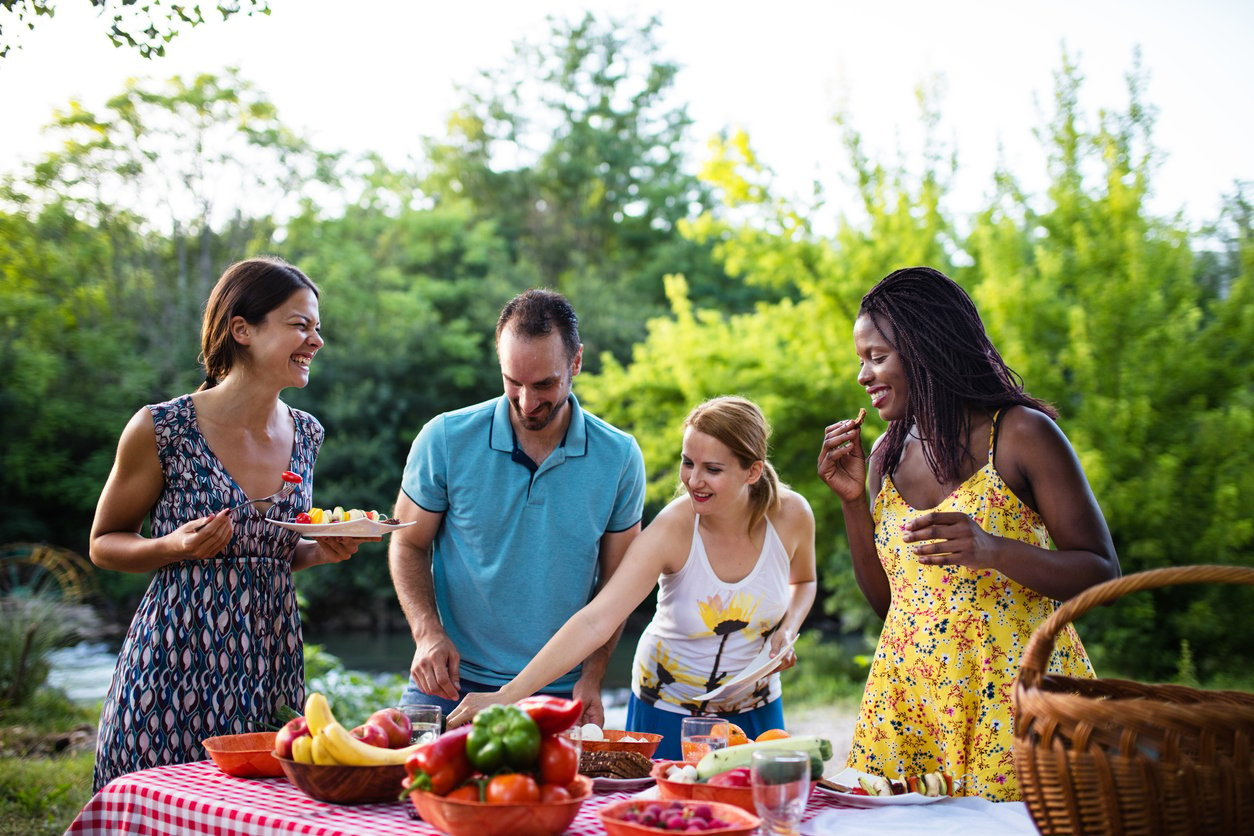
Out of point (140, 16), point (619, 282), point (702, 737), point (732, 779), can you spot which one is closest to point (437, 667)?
point (702, 737)

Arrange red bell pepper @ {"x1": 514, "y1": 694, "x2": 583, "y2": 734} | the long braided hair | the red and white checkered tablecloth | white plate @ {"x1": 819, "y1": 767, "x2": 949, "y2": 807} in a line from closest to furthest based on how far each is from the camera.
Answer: red bell pepper @ {"x1": 514, "y1": 694, "x2": 583, "y2": 734}, the red and white checkered tablecloth, white plate @ {"x1": 819, "y1": 767, "x2": 949, "y2": 807}, the long braided hair

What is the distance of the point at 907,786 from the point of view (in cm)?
256

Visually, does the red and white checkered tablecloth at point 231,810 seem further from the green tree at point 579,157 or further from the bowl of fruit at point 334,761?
the green tree at point 579,157

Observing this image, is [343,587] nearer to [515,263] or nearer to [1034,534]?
[515,263]

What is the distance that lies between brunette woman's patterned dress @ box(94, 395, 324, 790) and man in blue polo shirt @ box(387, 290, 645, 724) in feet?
1.43

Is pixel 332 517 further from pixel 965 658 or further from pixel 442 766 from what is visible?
pixel 965 658

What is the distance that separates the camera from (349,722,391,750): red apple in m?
2.53

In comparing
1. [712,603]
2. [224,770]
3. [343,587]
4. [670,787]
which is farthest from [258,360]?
[343,587]

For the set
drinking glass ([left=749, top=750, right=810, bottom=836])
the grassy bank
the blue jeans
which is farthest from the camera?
the grassy bank

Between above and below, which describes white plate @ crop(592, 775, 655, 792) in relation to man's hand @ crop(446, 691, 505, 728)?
below

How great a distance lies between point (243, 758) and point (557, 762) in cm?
97

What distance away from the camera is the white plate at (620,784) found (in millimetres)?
2594

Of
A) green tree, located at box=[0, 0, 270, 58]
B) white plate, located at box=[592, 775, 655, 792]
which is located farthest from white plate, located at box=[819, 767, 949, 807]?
green tree, located at box=[0, 0, 270, 58]

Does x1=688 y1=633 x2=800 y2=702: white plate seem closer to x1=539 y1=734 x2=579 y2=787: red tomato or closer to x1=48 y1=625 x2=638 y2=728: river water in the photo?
x1=539 y1=734 x2=579 y2=787: red tomato
